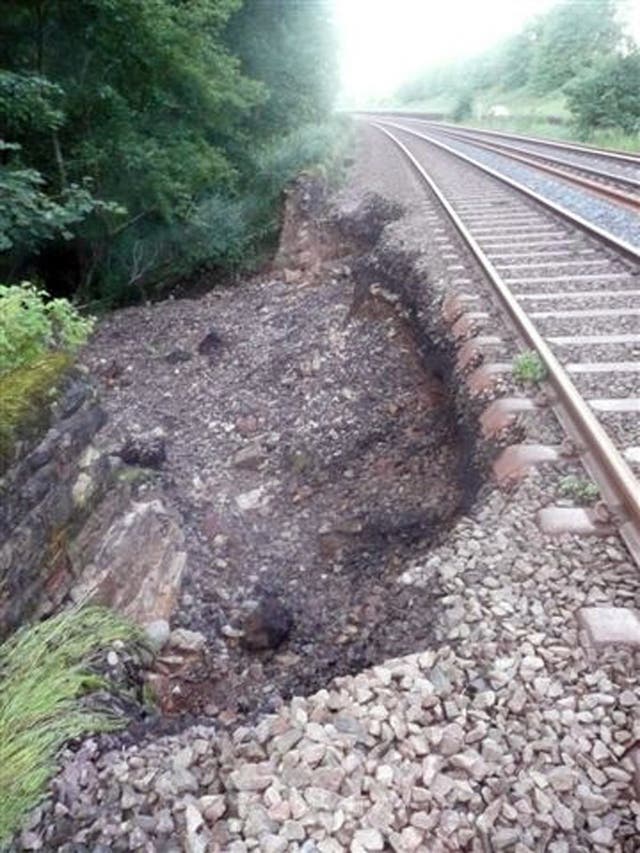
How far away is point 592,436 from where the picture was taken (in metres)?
3.88

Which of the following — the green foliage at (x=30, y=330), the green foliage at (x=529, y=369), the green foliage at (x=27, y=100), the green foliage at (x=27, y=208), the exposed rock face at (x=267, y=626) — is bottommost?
the exposed rock face at (x=267, y=626)

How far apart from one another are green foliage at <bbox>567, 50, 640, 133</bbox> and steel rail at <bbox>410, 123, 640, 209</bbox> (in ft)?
12.7

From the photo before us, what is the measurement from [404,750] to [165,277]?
11.2 meters

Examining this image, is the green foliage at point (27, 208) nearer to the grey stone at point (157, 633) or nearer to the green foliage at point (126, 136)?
the green foliage at point (126, 136)

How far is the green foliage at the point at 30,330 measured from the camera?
4039 mm

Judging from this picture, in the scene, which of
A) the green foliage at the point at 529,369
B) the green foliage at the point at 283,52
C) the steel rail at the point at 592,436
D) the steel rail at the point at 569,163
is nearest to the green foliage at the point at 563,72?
the steel rail at the point at 569,163

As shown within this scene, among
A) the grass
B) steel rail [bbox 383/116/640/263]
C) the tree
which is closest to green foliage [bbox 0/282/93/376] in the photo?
the grass

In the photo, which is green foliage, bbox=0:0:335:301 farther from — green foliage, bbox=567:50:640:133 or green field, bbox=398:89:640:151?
green foliage, bbox=567:50:640:133

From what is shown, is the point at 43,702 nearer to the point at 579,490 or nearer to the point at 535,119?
Result: the point at 579,490

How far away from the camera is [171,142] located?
1045cm

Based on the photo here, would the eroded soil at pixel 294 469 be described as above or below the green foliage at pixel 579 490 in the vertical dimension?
below

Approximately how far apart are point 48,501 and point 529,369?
355 centimetres

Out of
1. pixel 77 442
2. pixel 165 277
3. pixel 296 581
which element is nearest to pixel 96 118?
pixel 165 277

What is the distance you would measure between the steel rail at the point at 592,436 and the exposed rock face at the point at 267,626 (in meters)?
2.17
